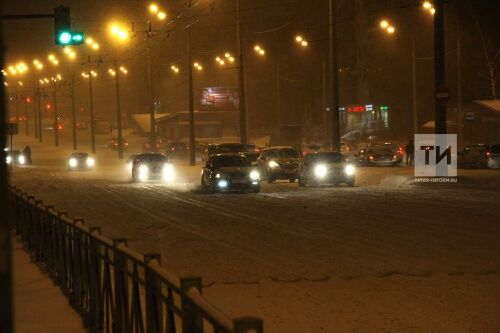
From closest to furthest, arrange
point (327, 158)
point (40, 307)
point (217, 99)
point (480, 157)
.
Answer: point (40, 307), point (327, 158), point (480, 157), point (217, 99)

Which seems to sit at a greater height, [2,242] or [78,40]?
[78,40]

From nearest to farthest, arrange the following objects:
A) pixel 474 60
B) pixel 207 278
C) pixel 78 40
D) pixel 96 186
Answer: pixel 207 278
pixel 78 40
pixel 96 186
pixel 474 60

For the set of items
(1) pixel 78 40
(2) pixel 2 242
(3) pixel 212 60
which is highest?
(3) pixel 212 60

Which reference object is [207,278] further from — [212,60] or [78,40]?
[212,60]

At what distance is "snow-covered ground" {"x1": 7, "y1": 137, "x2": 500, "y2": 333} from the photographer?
33.4ft

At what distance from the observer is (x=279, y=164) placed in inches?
1540

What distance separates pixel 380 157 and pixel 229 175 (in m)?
21.8

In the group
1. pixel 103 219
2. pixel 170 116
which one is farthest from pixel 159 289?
pixel 170 116

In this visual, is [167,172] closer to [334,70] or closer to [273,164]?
[273,164]

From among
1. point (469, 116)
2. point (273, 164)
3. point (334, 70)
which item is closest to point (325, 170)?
point (273, 164)

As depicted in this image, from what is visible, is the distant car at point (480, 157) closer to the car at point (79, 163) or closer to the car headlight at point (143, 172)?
the car headlight at point (143, 172)

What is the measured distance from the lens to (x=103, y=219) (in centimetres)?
2252

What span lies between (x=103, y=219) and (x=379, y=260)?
10.3m

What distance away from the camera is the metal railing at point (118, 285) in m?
5.34
